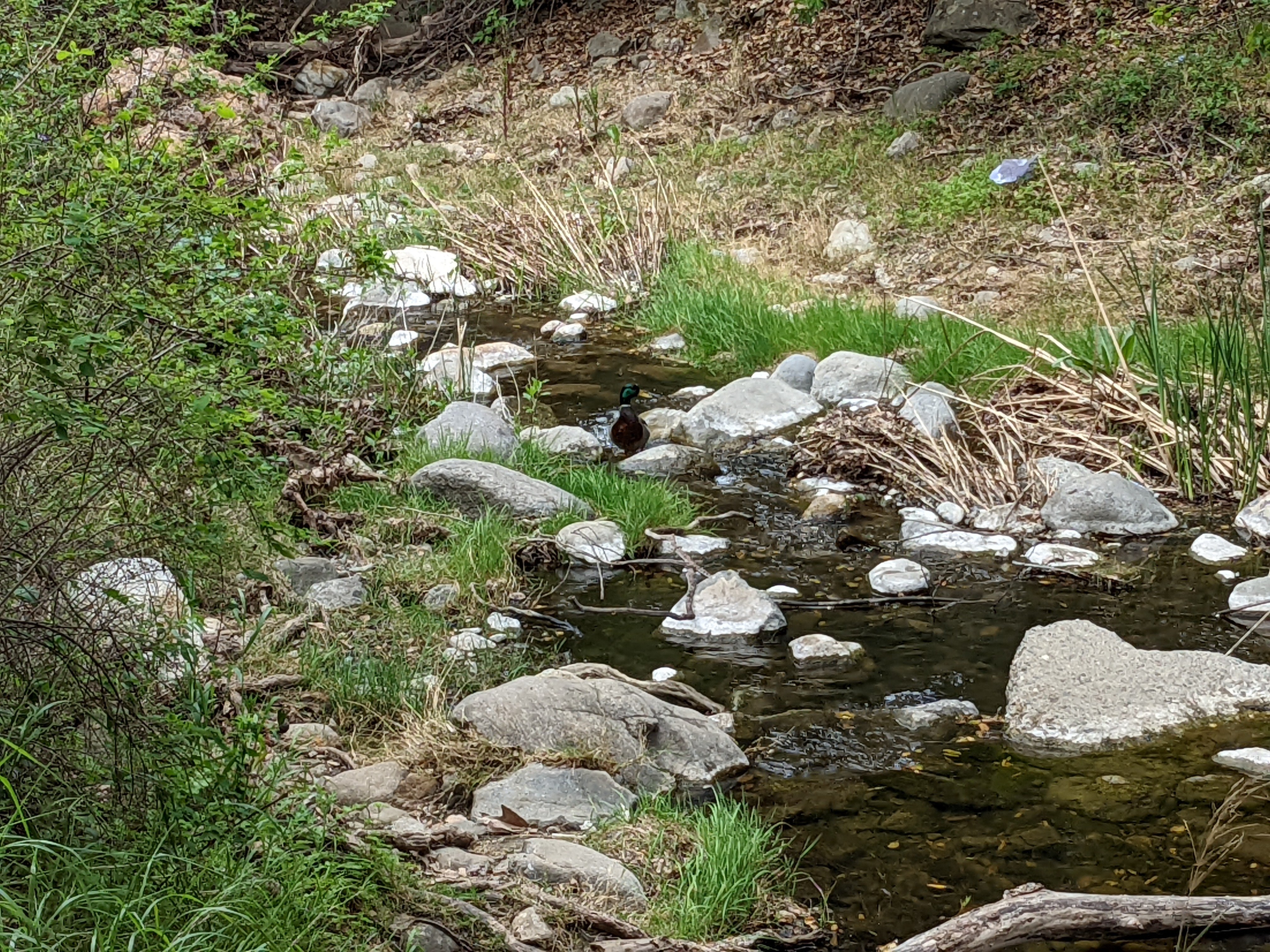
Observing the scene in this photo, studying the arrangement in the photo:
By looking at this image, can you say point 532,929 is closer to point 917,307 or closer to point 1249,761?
point 1249,761

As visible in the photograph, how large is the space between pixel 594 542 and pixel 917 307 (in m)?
3.35

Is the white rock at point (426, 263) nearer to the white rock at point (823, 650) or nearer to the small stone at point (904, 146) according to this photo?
the small stone at point (904, 146)

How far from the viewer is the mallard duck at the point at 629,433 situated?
6.73m

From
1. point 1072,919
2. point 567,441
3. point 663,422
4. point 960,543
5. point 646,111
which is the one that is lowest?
point 960,543

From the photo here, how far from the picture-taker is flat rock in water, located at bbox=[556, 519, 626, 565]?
215 inches

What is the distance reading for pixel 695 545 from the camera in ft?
18.5

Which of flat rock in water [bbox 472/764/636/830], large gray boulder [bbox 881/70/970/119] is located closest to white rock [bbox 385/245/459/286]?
large gray boulder [bbox 881/70/970/119]

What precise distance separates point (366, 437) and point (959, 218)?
16.5 feet

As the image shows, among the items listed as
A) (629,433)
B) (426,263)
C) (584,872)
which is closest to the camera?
Result: (584,872)

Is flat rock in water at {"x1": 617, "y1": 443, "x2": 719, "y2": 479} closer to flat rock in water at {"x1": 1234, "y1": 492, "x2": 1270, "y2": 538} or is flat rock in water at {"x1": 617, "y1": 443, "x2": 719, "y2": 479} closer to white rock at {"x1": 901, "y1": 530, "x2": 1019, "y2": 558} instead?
white rock at {"x1": 901, "y1": 530, "x2": 1019, "y2": 558}

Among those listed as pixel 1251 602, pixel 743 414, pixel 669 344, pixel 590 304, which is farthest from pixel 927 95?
pixel 1251 602

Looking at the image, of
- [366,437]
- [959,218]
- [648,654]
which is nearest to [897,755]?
[648,654]

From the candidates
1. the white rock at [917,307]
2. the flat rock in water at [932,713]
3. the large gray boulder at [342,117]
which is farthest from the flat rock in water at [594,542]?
the large gray boulder at [342,117]

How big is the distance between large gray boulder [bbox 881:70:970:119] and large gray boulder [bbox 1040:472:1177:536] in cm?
618
